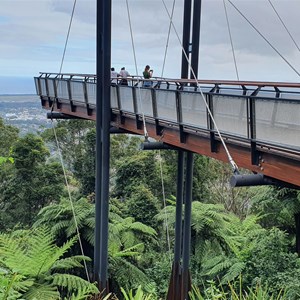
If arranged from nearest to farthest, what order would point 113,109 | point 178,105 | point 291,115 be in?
point 291,115 < point 178,105 < point 113,109

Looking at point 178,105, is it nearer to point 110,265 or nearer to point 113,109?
point 113,109

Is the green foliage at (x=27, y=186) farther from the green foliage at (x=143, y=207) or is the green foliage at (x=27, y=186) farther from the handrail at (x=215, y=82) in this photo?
the handrail at (x=215, y=82)

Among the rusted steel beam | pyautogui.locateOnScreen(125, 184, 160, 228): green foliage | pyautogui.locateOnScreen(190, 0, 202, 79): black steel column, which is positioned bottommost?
pyautogui.locateOnScreen(125, 184, 160, 228): green foliage

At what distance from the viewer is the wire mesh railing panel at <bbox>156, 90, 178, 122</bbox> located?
6805 millimetres

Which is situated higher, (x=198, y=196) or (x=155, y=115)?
(x=155, y=115)

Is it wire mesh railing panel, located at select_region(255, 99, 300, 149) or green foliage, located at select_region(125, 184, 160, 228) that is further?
green foliage, located at select_region(125, 184, 160, 228)

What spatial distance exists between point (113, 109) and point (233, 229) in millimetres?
5932

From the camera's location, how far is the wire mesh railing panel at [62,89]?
11016 millimetres

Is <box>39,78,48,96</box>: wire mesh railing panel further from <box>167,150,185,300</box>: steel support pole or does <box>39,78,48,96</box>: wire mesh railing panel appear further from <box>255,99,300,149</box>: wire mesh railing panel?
<box>255,99,300,149</box>: wire mesh railing panel

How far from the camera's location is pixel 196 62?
8.87m

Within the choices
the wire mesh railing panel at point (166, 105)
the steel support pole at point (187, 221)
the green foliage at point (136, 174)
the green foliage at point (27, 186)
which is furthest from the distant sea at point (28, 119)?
the wire mesh railing panel at point (166, 105)

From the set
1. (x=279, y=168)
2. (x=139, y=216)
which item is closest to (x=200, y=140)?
(x=279, y=168)

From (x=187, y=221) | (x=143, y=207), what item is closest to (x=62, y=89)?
(x=187, y=221)

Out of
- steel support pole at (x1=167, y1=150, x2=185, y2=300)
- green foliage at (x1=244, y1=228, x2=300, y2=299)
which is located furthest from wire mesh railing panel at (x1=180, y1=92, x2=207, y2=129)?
green foliage at (x1=244, y1=228, x2=300, y2=299)
